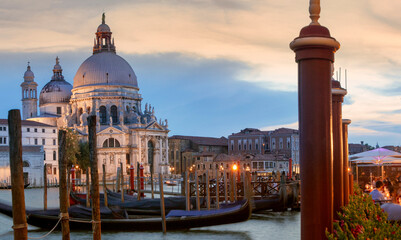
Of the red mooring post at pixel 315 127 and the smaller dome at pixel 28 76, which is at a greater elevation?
the smaller dome at pixel 28 76

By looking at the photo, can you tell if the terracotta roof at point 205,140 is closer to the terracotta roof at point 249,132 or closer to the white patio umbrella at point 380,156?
the terracotta roof at point 249,132

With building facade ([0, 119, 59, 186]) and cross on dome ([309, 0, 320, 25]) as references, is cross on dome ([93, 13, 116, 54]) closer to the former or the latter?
building facade ([0, 119, 59, 186])

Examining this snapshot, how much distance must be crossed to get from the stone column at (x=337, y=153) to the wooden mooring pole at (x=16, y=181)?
5048mm

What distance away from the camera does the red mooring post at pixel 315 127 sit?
11.6 ft

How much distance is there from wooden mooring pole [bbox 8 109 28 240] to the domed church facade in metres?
55.3

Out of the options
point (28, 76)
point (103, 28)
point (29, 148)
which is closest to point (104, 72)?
point (103, 28)

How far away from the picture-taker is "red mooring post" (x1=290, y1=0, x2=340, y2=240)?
11.6ft

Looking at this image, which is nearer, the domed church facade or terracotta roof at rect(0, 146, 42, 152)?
terracotta roof at rect(0, 146, 42, 152)

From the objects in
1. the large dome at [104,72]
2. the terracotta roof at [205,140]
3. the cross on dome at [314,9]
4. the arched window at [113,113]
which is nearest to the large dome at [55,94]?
the large dome at [104,72]

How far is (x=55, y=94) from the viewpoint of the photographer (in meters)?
76.8

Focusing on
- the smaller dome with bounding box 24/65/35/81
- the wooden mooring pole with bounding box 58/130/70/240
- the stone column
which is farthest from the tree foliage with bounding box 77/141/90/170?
the stone column

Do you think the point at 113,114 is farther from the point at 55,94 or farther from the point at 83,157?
the point at 55,94

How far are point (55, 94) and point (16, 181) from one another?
6987cm

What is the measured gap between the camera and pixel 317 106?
3.57 m
